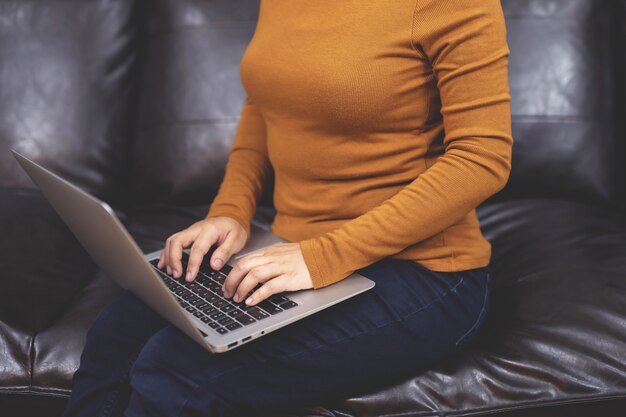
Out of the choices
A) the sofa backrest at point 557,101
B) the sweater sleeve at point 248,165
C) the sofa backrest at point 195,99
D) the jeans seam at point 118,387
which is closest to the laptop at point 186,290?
the jeans seam at point 118,387

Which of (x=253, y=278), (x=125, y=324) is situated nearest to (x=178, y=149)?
(x=125, y=324)

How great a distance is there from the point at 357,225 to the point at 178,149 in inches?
30.9

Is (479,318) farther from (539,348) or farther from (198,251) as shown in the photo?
(198,251)

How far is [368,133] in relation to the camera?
40.6 inches

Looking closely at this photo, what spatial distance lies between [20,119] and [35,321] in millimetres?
690

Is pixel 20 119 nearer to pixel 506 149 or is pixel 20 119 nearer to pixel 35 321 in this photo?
pixel 35 321

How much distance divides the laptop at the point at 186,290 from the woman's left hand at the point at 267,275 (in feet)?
0.05

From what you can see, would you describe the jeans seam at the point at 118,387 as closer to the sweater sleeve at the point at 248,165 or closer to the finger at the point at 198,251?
the finger at the point at 198,251

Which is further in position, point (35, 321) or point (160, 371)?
point (35, 321)

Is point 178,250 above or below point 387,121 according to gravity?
below

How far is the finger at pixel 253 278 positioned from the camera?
922 mm

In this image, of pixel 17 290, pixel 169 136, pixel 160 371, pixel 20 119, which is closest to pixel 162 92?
pixel 169 136

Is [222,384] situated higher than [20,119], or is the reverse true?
[20,119]

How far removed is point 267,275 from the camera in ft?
3.04
